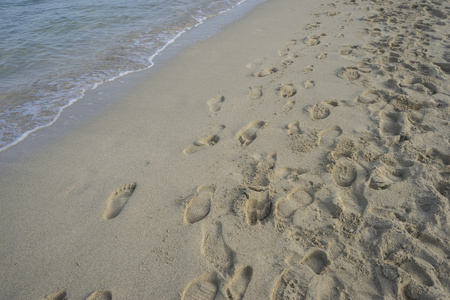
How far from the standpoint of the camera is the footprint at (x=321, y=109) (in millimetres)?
2920

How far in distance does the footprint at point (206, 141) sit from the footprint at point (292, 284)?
143 cm

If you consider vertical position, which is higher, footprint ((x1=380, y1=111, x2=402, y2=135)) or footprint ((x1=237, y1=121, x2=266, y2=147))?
footprint ((x1=380, y1=111, x2=402, y2=135))

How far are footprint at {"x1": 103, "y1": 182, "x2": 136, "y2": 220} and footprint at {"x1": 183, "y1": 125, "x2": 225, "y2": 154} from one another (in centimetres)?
61

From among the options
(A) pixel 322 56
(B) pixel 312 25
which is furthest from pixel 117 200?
(B) pixel 312 25

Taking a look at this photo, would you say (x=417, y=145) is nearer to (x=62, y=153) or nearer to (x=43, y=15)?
(x=62, y=153)

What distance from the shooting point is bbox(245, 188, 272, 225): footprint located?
198 centimetres

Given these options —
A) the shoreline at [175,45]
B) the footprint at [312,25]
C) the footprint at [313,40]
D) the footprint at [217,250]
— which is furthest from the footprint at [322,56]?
the footprint at [217,250]

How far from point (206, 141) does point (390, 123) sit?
1.72m

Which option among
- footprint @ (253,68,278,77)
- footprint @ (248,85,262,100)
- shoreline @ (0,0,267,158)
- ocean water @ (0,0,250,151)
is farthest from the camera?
footprint @ (253,68,278,77)

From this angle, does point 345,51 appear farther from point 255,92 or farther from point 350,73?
point 255,92

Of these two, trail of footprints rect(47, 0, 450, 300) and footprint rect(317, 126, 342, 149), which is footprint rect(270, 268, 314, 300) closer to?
trail of footprints rect(47, 0, 450, 300)

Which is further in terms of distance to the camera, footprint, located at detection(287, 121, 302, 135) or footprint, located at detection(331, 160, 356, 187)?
footprint, located at detection(287, 121, 302, 135)

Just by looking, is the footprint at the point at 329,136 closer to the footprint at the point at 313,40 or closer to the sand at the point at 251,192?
the sand at the point at 251,192

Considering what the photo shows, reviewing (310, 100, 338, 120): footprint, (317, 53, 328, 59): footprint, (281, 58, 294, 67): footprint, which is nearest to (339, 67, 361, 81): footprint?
(317, 53, 328, 59): footprint
